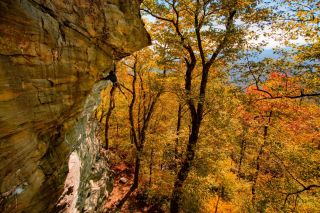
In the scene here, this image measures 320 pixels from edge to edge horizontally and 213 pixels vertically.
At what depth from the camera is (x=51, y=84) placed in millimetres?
5230

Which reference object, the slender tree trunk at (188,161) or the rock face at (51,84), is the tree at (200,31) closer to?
the slender tree trunk at (188,161)

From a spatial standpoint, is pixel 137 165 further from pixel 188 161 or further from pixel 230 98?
pixel 230 98

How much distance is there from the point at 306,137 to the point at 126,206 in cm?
1544

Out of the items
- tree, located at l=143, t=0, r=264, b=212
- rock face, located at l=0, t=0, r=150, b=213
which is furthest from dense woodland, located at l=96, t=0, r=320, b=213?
rock face, located at l=0, t=0, r=150, b=213

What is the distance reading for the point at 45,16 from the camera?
4.69 meters

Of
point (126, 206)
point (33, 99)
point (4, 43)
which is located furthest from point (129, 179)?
point (4, 43)

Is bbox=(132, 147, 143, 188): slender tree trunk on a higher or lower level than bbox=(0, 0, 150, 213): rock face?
lower

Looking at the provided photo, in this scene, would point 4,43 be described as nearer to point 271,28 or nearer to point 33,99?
point 33,99

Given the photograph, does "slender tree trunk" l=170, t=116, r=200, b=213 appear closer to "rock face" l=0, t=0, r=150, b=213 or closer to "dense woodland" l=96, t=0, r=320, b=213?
"dense woodland" l=96, t=0, r=320, b=213

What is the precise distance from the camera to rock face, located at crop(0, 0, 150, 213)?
4.15m

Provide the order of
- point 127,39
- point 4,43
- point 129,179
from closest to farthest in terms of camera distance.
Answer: point 4,43
point 127,39
point 129,179

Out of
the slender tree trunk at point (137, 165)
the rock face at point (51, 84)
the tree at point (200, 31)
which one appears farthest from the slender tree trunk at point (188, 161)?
the slender tree trunk at point (137, 165)

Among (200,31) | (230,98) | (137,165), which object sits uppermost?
(200,31)

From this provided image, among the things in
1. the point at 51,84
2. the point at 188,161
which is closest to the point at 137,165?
the point at 188,161
